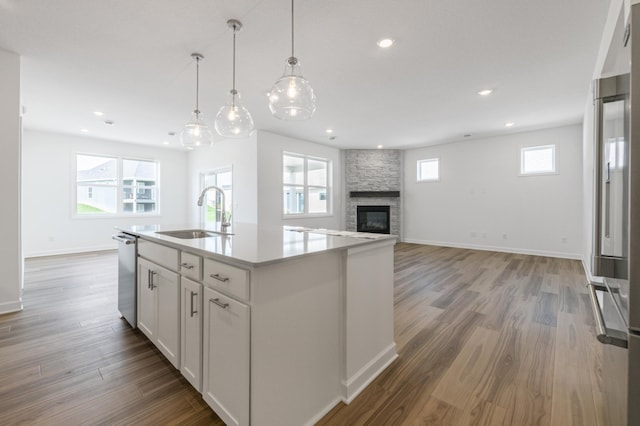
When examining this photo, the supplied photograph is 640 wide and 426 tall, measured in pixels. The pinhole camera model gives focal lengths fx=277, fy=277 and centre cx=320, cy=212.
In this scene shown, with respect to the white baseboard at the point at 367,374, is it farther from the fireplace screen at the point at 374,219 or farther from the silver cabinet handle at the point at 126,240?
the fireplace screen at the point at 374,219

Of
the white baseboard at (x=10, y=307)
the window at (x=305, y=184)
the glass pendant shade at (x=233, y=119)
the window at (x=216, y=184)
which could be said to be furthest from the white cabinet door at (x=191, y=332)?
the window at (x=216, y=184)

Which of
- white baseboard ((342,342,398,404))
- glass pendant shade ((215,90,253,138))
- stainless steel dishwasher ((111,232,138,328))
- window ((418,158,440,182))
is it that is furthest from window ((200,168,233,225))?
white baseboard ((342,342,398,404))

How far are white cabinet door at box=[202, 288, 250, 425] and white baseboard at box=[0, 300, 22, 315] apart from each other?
290cm

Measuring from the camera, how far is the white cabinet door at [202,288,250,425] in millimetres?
1288

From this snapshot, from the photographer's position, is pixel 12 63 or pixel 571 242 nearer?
pixel 12 63

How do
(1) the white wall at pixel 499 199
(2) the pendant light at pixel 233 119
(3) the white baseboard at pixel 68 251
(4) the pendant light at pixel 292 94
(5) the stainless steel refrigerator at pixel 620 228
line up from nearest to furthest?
1. (5) the stainless steel refrigerator at pixel 620 228
2. (4) the pendant light at pixel 292 94
3. (2) the pendant light at pixel 233 119
4. (1) the white wall at pixel 499 199
5. (3) the white baseboard at pixel 68 251

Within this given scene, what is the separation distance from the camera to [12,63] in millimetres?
2902

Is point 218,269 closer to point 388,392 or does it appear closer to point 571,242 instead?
point 388,392

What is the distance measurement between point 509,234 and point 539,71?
422 centimetres

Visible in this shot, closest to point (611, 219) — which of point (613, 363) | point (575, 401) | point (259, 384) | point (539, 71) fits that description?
point (613, 363)

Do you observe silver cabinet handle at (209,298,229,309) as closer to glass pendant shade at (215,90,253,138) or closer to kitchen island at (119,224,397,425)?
kitchen island at (119,224,397,425)

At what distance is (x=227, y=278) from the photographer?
1383mm

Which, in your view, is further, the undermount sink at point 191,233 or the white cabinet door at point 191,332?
the undermount sink at point 191,233

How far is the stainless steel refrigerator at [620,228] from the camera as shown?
794mm
